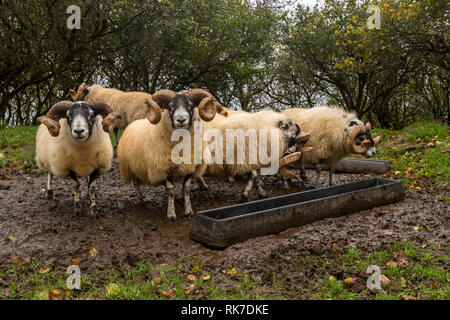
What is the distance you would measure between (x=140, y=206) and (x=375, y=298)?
4.44m

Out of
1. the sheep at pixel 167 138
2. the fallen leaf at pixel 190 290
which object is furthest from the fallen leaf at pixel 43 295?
the sheep at pixel 167 138

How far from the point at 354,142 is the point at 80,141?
529 cm

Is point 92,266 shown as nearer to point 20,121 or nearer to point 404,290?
point 404,290

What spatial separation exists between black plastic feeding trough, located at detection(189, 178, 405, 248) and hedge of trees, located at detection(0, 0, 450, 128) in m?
5.39

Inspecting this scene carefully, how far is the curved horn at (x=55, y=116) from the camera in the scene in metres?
5.55

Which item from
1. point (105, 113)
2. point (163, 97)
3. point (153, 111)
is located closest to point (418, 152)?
point (163, 97)

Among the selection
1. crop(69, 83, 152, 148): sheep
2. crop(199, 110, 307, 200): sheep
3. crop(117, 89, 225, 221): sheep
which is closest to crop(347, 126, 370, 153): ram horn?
crop(199, 110, 307, 200): sheep

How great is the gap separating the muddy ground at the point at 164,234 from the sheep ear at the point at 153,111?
1.65 metres

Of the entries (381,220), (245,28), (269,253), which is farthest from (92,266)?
(245,28)

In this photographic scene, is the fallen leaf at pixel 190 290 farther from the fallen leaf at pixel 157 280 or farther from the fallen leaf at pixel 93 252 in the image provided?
the fallen leaf at pixel 93 252

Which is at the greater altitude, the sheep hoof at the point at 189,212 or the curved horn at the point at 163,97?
the curved horn at the point at 163,97

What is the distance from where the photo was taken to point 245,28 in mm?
13844

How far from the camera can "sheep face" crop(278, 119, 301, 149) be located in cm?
780

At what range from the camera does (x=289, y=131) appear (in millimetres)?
7852
